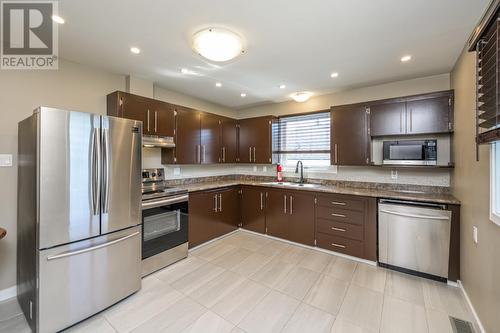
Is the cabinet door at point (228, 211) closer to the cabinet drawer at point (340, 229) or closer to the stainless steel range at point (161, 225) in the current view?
the stainless steel range at point (161, 225)

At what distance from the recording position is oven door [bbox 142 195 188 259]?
8.28 feet

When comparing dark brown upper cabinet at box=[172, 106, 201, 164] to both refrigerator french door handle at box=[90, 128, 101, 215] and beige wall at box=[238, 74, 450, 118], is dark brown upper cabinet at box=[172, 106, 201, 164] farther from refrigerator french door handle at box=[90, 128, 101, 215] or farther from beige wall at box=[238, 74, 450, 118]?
beige wall at box=[238, 74, 450, 118]

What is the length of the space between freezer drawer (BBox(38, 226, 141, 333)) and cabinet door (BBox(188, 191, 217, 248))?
1.04 metres

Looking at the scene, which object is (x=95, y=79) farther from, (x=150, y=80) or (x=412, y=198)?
(x=412, y=198)

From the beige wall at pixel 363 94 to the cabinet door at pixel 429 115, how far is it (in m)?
0.34

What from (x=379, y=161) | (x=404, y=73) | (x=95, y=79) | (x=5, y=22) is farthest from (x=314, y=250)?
(x=5, y=22)

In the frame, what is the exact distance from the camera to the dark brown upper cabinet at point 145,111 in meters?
2.69

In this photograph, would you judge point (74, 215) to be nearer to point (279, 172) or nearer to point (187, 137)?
point (187, 137)

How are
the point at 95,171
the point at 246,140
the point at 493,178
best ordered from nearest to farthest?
the point at 493,178 < the point at 95,171 < the point at 246,140

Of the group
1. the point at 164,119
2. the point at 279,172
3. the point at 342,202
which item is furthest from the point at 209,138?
the point at 342,202

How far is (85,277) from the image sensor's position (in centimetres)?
181

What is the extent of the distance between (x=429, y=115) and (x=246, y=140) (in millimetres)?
2953

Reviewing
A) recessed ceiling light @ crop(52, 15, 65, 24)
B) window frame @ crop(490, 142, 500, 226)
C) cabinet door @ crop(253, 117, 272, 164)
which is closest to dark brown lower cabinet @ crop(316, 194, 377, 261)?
window frame @ crop(490, 142, 500, 226)

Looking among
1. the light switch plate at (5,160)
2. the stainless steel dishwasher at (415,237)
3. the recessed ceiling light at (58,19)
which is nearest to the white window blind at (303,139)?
the stainless steel dishwasher at (415,237)
